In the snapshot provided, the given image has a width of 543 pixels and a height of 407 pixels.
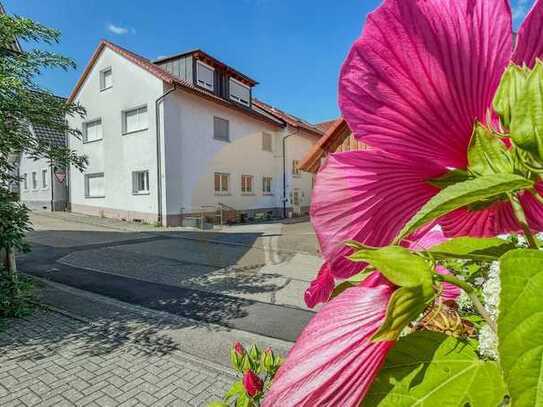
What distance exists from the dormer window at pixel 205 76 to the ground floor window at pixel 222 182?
4.94 meters

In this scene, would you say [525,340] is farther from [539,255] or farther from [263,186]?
[263,186]

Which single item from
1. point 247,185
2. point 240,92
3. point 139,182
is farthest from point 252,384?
point 240,92

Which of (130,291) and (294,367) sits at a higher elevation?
(294,367)

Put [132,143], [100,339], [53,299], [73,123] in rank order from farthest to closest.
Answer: [73,123]
[132,143]
[53,299]
[100,339]

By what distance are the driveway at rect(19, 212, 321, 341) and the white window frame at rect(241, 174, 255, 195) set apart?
595 centimetres

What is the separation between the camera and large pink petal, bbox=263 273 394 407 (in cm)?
28

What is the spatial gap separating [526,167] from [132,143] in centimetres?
1865

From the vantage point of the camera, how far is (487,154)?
0.34 metres

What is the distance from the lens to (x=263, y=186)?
76.0ft

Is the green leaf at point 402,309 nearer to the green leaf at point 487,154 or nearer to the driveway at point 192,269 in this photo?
the green leaf at point 487,154

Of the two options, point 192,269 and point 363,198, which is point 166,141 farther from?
point 363,198

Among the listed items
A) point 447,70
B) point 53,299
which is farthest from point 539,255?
point 53,299

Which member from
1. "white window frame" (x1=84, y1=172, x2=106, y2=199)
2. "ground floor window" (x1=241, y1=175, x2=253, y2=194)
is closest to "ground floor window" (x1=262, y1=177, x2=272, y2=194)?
"ground floor window" (x1=241, y1=175, x2=253, y2=194)

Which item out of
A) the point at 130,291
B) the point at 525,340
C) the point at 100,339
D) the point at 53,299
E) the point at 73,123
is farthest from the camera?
the point at 73,123
